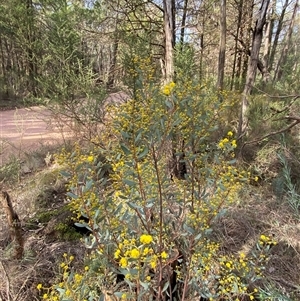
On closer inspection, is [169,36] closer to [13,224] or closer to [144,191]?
[144,191]

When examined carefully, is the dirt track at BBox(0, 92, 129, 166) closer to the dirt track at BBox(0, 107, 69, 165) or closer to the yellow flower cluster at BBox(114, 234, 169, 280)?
the dirt track at BBox(0, 107, 69, 165)

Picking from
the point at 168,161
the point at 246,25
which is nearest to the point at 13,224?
the point at 168,161

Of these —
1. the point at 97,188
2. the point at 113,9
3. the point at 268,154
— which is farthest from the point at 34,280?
the point at 113,9

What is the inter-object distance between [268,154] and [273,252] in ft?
5.02

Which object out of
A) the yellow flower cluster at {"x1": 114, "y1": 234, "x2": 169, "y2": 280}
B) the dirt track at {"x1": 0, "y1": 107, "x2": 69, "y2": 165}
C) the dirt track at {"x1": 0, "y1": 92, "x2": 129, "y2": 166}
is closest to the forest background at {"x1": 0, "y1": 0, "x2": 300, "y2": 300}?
the yellow flower cluster at {"x1": 114, "y1": 234, "x2": 169, "y2": 280}

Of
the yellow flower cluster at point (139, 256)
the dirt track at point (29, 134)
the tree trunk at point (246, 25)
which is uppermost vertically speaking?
the tree trunk at point (246, 25)

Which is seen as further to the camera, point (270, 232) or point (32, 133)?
point (32, 133)

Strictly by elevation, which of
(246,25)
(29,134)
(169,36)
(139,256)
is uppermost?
(246,25)

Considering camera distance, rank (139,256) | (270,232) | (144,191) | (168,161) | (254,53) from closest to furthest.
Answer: (139,256), (144,191), (270,232), (168,161), (254,53)

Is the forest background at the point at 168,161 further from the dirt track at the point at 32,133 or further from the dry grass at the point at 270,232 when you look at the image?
the dirt track at the point at 32,133

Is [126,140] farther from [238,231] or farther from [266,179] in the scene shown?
[266,179]

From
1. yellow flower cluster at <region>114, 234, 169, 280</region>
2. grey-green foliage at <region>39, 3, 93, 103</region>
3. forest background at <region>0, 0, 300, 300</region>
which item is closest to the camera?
yellow flower cluster at <region>114, 234, 169, 280</region>

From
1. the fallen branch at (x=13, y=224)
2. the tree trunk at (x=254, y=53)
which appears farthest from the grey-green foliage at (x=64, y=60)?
the tree trunk at (x=254, y=53)

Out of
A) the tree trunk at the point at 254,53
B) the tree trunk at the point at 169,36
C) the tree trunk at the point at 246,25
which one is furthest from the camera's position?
the tree trunk at the point at 246,25
